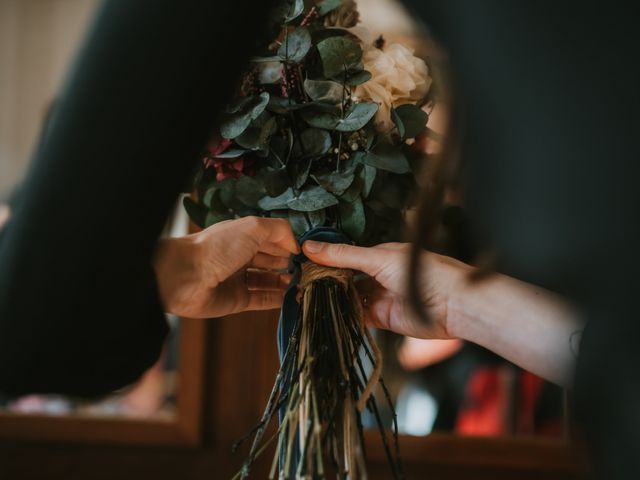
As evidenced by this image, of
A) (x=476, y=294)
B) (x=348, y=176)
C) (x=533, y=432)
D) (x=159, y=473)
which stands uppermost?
(x=348, y=176)

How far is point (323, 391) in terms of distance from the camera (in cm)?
74

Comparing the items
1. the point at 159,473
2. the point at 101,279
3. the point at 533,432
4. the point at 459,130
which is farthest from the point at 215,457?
the point at 459,130

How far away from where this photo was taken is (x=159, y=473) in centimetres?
192

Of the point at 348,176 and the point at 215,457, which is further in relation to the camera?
the point at 215,457

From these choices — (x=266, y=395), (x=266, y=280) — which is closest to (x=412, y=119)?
(x=266, y=280)

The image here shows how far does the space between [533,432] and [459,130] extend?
5.32 ft

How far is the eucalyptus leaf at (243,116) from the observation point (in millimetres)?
769

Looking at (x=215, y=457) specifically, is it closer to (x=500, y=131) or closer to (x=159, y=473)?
(x=159, y=473)

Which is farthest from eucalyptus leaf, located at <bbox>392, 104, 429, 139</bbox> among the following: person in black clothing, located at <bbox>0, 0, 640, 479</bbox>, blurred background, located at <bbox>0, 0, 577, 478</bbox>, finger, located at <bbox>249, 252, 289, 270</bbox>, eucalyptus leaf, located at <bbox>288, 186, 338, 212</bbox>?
blurred background, located at <bbox>0, 0, 577, 478</bbox>

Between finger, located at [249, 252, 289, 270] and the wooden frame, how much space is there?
1006mm

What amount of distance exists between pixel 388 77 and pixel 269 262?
0.27 metres

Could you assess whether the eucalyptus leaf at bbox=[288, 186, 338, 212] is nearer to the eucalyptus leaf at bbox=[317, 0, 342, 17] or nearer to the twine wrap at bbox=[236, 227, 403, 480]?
the twine wrap at bbox=[236, 227, 403, 480]

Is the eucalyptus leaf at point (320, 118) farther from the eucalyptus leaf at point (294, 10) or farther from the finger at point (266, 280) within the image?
the finger at point (266, 280)

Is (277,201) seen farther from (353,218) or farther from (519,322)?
(519,322)
